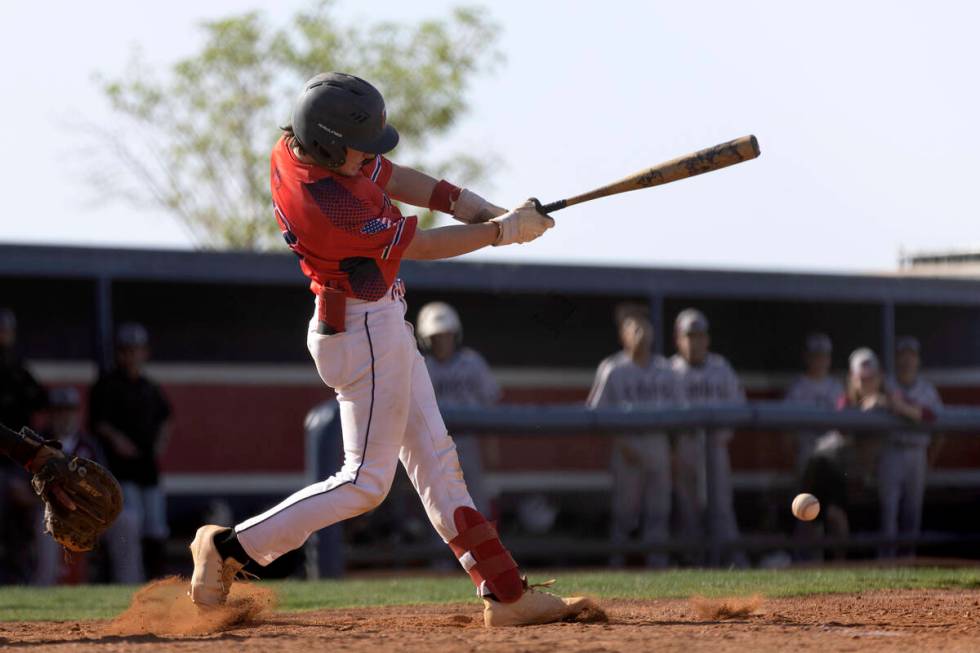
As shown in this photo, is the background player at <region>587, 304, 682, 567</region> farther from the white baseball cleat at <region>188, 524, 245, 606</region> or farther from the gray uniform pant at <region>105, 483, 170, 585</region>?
the white baseball cleat at <region>188, 524, 245, 606</region>

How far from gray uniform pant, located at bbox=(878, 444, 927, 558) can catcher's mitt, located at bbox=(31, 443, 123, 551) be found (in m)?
7.02

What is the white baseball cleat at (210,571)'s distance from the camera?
18.5 ft

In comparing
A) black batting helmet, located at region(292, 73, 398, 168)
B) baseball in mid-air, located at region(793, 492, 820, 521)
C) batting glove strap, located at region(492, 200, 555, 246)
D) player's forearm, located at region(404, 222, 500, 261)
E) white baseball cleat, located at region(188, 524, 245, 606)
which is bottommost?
white baseball cleat, located at region(188, 524, 245, 606)

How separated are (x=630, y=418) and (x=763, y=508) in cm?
113

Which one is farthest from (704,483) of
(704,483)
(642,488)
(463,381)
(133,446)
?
(133,446)

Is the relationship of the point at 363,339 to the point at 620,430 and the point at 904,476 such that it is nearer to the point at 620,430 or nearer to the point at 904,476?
the point at 620,430

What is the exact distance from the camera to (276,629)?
5.78 metres

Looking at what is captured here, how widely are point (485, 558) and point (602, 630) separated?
1.56 feet

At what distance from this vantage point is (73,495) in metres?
5.73

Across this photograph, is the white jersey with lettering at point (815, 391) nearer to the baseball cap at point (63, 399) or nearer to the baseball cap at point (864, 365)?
the baseball cap at point (864, 365)

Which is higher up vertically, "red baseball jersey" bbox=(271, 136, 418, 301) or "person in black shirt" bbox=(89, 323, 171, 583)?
"red baseball jersey" bbox=(271, 136, 418, 301)

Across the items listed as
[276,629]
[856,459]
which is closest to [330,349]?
[276,629]

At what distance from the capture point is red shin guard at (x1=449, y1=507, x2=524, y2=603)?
220 inches

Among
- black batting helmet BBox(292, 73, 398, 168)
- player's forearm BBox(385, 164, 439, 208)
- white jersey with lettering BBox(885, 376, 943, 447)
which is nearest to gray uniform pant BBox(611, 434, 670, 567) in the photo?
white jersey with lettering BBox(885, 376, 943, 447)
